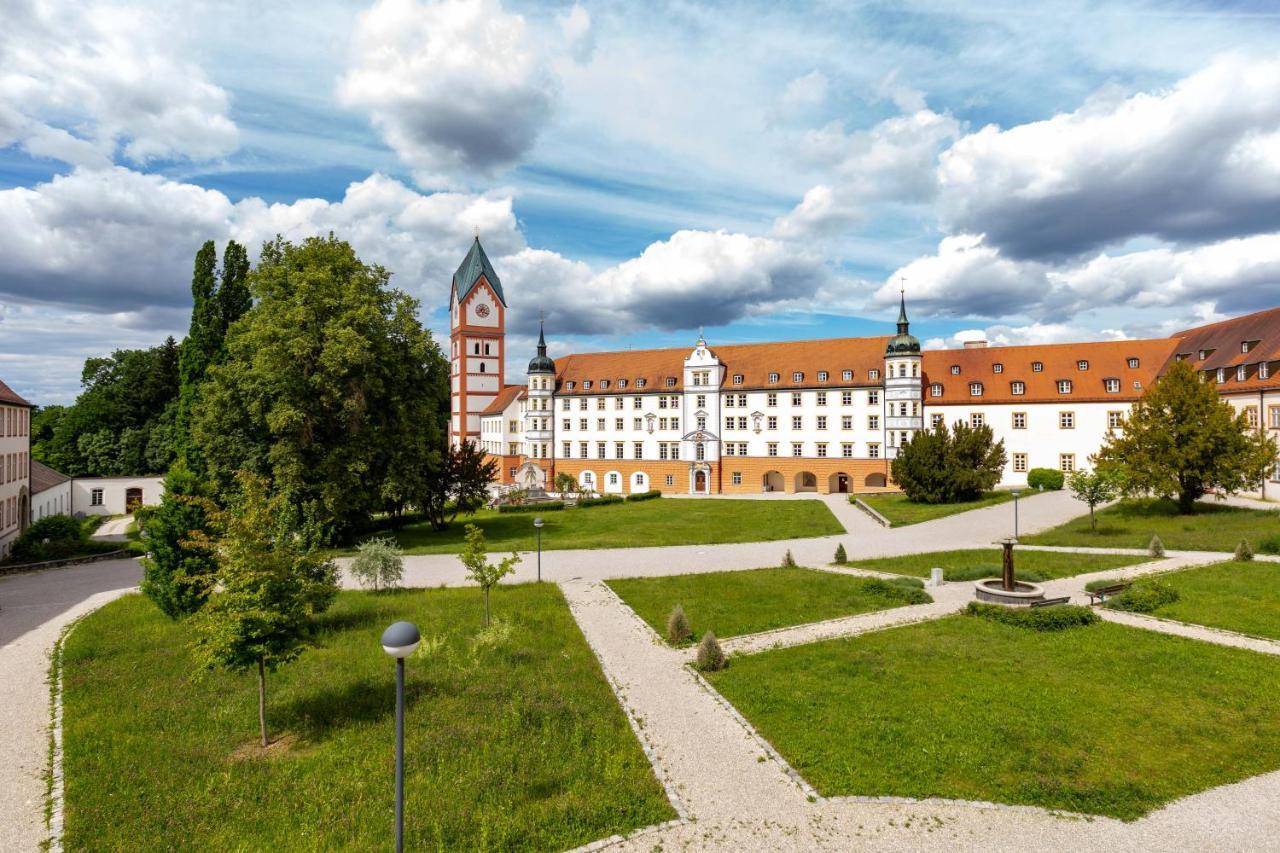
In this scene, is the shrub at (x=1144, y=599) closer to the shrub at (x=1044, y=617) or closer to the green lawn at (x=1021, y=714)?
the shrub at (x=1044, y=617)

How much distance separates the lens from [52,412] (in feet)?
248

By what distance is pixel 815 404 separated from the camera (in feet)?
191

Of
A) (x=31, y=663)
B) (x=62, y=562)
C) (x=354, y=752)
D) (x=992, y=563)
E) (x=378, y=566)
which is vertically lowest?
(x=62, y=562)

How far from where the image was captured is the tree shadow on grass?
11445mm

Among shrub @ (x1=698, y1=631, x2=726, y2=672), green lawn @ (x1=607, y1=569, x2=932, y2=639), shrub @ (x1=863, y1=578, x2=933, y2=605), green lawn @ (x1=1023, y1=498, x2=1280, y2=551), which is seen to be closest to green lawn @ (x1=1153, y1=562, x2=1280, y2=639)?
green lawn @ (x1=1023, y1=498, x2=1280, y2=551)

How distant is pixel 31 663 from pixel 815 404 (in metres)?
52.7

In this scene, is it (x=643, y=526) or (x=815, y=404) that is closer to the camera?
(x=643, y=526)

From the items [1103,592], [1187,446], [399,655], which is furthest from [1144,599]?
[399,655]

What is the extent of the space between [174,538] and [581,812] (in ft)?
51.9

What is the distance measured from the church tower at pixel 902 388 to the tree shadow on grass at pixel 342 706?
48928mm

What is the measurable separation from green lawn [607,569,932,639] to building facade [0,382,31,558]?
34.8 m

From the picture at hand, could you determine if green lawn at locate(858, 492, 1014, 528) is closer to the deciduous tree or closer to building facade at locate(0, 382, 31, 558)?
the deciduous tree

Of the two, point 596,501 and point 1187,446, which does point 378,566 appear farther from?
point 1187,446

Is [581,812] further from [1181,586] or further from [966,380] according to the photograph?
[966,380]
